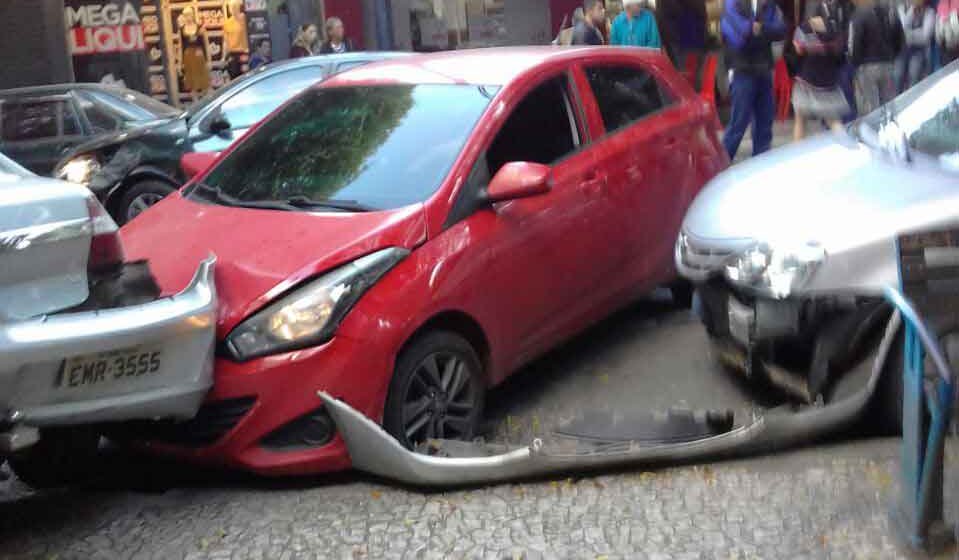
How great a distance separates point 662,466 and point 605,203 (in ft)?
6.06

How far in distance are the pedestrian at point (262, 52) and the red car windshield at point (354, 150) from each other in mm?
13406

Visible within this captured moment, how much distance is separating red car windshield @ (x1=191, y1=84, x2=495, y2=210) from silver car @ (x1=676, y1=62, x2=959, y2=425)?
48.4 inches

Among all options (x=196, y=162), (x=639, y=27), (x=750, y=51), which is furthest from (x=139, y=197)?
(x=639, y=27)

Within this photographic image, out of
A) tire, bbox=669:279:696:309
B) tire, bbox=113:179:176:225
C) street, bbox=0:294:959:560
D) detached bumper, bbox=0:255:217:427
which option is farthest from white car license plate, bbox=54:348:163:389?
tire, bbox=113:179:176:225

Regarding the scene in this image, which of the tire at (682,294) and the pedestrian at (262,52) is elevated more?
the pedestrian at (262,52)

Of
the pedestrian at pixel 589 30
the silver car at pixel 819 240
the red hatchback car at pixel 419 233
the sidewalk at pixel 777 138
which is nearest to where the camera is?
the red hatchback car at pixel 419 233

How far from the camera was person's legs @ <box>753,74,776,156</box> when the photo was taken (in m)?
10.4

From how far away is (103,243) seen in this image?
14.6 ft

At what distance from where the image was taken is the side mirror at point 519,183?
16.8 feet

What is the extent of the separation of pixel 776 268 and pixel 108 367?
2564 millimetres

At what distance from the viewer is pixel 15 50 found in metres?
18.2

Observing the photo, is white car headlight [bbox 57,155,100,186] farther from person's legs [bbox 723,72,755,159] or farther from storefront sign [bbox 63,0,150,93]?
storefront sign [bbox 63,0,150,93]

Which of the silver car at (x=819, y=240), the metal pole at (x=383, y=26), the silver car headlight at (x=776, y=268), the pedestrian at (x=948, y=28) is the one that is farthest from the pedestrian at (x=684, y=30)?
the silver car headlight at (x=776, y=268)

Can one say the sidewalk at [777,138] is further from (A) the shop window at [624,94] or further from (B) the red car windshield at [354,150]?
(B) the red car windshield at [354,150]
